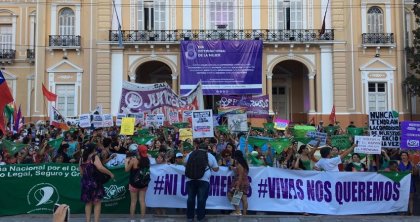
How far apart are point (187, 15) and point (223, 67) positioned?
449cm

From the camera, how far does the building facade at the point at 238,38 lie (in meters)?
30.8

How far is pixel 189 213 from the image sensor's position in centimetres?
1086

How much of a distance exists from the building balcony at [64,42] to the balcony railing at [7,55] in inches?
258

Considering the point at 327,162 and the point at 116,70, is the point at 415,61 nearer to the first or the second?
the point at 116,70

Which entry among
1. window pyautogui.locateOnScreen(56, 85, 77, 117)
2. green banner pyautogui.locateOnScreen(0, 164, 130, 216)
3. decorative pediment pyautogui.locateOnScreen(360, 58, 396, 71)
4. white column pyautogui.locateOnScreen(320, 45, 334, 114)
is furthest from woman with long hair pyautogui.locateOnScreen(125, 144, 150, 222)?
decorative pediment pyautogui.locateOnScreen(360, 58, 396, 71)

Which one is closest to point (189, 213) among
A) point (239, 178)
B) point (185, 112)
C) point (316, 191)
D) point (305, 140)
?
point (239, 178)

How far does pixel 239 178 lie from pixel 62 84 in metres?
22.8

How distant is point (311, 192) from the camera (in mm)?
11516

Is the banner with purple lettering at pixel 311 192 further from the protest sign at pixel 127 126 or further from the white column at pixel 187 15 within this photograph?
the white column at pixel 187 15

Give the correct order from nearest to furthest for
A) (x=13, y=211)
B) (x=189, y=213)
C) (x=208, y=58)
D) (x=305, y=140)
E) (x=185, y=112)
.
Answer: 1. (x=189, y=213)
2. (x=13, y=211)
3. (x=305, y=140)
4. (x=185, y=112)
5. (x=208, y=58)

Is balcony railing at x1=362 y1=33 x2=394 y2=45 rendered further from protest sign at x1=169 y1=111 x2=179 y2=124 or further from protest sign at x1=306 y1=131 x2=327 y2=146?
protest sign at x1=306 y1=131 x2=327 y2=146

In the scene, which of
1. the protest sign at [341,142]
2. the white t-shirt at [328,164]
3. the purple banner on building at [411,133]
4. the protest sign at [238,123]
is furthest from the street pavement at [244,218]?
the protest sign at [238,123]

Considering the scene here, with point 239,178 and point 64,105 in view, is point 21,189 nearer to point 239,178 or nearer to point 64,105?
point 239,178

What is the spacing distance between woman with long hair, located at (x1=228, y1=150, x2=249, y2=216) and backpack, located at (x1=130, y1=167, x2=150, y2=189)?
6.35ft
